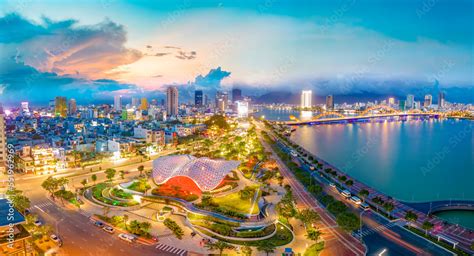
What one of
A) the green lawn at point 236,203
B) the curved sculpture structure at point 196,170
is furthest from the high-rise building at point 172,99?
the green lawn at point 236,203

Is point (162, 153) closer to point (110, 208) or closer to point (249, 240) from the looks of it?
point (110, 208)

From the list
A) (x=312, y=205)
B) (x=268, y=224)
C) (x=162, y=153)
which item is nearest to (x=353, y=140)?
(x=162, y=153)

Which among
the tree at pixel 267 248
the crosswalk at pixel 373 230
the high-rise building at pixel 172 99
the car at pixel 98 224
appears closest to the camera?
the tree at pixel 267 248

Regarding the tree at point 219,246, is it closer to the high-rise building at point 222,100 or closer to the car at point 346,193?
the car at point 346,193

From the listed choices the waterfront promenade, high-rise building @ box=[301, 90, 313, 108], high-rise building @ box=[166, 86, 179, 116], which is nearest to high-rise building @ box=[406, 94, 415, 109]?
high-rise building @ box=[301, 90, 313, 108]

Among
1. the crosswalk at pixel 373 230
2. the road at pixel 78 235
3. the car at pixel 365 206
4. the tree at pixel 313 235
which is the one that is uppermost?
the tree at pixel 313 235

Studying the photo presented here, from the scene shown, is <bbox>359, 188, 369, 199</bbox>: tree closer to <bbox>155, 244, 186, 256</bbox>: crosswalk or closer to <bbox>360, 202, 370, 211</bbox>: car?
<bbox>360, 202, 370, 211</bbox>: car
